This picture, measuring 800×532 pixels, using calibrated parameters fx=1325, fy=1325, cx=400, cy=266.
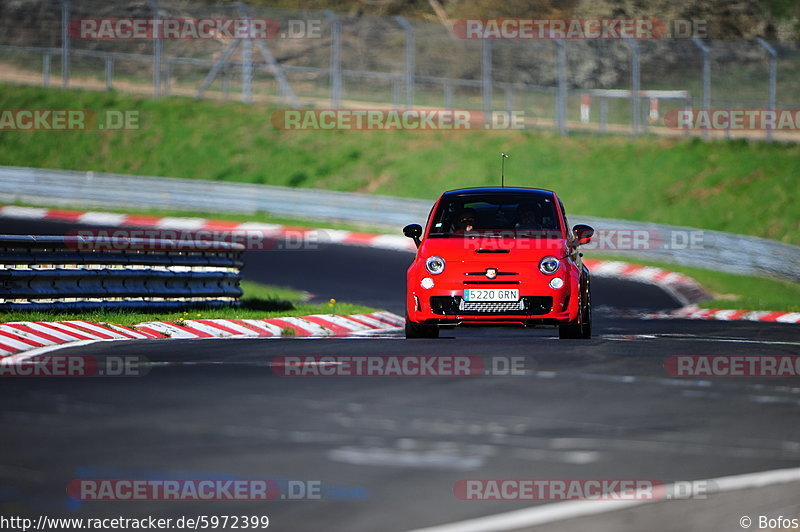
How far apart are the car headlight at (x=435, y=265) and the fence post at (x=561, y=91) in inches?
891

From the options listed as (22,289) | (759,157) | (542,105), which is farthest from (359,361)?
(542,105)

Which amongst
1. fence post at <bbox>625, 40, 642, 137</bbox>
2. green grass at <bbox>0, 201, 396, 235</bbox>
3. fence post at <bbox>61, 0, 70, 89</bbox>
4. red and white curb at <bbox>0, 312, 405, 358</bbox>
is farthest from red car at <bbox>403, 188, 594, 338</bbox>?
fence post at <bbox>61, 0, 70, 89</bbox>

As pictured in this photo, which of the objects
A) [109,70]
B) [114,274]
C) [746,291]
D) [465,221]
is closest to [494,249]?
[465,221]

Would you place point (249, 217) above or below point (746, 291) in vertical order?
above

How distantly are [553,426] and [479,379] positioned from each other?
2.09 meters

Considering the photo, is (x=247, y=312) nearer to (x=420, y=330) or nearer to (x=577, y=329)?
(x=420, y=330)

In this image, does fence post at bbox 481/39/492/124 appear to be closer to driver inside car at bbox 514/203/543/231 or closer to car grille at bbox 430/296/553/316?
driver inside car at bbox 514/203/543/231

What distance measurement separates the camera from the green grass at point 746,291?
70.5ft

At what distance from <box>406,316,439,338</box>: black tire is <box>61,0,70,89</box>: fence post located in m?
29.0

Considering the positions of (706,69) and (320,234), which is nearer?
(320,234)

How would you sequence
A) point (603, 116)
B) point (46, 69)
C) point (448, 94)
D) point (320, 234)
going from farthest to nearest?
point (46, 69)
point (448, 94)
point (603, 116)
point (320, 234)

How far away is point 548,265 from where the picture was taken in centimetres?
1276

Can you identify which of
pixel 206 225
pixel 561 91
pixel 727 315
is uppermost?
pixel 561 91

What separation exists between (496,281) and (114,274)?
189 inches
